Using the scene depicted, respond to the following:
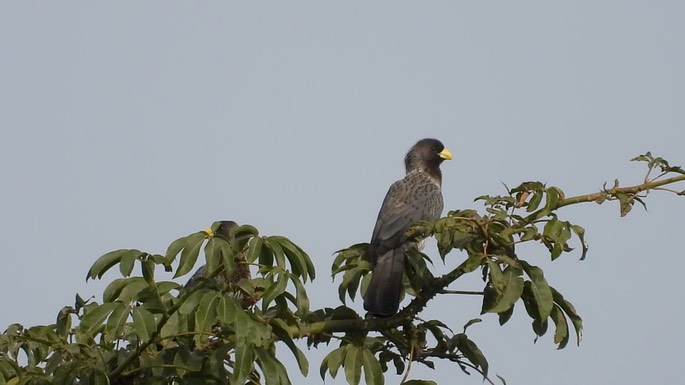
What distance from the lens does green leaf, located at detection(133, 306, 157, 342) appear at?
462cm

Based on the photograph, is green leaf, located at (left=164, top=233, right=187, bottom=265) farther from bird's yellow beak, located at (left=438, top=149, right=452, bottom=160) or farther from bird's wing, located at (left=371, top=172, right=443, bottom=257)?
bird's yellow beak, located at (left=438, top=149, right=452, bottom=160)

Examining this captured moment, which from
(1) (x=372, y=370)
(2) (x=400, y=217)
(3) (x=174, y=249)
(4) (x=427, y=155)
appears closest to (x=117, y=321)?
(3) (x=174, y=249)

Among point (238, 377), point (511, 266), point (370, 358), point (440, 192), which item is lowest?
point (238, 377)

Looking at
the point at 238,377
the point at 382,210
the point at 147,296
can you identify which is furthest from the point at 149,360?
the point at 382,210

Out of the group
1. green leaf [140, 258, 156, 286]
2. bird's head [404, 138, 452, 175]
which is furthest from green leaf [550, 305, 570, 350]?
bird's head [404, 138, 452, 175]

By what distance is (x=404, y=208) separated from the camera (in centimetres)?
770

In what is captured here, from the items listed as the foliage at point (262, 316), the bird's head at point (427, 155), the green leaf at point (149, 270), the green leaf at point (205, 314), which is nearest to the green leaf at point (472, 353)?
the foliage at point (262, 316)

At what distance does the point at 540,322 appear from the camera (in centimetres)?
525

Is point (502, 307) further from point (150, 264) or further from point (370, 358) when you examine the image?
point (150, 264)

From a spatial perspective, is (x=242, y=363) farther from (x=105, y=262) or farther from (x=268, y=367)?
(x=105, y=262)

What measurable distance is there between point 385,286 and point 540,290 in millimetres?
1051

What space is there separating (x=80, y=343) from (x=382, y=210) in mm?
3191

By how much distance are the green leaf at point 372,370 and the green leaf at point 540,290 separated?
811 mm

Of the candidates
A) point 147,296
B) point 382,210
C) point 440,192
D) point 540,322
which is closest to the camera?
point 147,296
